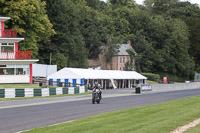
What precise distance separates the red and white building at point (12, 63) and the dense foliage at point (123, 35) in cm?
2561

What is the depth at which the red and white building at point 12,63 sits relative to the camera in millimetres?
48469

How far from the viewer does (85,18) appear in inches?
3868

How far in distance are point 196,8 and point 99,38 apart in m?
46.8

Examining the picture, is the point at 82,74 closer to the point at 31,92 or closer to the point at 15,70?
the point at 15,70

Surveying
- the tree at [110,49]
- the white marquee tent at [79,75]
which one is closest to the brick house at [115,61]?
the tree at [110,49]

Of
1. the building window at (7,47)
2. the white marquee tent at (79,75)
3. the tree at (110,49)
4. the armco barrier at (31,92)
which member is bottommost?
the armco barrier at (31,92)

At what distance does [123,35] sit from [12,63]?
67220 mm

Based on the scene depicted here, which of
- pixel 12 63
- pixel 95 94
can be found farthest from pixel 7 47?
pixel 95 94

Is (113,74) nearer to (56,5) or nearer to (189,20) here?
(56,5)

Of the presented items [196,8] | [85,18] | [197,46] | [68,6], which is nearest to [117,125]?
[68,6]

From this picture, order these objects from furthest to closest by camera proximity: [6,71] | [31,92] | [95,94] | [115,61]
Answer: [115,61] < [6,71] < [31,92] < [95,94]

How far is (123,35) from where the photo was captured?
114 meters

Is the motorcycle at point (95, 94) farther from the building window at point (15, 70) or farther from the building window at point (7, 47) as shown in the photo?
the building window at point (7, 47)

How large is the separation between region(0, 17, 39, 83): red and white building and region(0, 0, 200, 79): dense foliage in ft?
84.0
